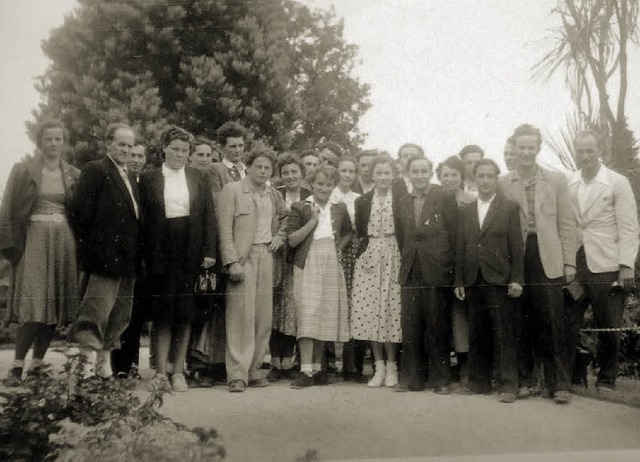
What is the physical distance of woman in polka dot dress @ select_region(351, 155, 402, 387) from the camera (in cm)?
561

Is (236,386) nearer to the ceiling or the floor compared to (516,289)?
nearer to the floor

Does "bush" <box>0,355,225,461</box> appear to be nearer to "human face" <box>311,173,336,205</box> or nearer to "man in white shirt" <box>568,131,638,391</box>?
"human face" <box>311,173,336,205</box>

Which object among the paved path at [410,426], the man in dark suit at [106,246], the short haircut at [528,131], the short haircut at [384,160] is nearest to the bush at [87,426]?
the paved path at [410,426]

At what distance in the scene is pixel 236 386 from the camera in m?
5.24

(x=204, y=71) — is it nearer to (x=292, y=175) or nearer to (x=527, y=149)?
(x=292, y=175)

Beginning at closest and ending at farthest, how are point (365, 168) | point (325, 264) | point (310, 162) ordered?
point (325, 264) < point (365, 168) < point (310, 162)

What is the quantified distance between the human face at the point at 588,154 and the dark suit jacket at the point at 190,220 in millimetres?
2619

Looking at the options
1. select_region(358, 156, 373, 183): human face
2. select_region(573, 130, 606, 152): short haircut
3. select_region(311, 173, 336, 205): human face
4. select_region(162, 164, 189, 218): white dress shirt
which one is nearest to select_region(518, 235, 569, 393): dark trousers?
select_region(573, 130, 606, 152): short haircut

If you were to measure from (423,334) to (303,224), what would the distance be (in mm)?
1228

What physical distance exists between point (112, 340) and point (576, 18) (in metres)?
3.87

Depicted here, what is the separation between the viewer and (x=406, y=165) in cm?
588

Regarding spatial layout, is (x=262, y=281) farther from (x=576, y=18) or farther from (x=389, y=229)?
(x=576, y=18)

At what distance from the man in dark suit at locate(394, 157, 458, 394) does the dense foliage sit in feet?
3.13

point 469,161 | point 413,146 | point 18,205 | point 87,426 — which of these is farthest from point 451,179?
point 87,426
